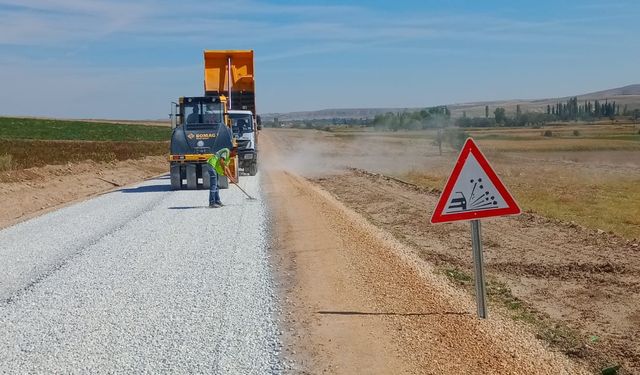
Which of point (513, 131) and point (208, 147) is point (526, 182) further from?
point (513, 131)

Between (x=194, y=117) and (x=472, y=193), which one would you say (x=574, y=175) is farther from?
(x=472, y=193)

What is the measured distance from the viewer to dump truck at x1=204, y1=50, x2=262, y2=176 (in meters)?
32.6

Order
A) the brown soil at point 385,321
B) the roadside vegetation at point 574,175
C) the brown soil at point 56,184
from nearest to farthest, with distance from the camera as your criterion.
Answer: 1. the brown soil at point 385,321
2. the roadside vegetation at point 574,175
3. the brown soil at point 56,184

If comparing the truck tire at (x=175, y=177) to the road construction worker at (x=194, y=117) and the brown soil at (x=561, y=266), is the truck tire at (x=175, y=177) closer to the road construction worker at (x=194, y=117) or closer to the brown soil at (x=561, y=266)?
the road construction worker at (x=194, y=117)

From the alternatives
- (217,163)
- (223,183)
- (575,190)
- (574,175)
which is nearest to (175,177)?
(223,183)

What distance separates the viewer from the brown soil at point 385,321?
660 centimetres

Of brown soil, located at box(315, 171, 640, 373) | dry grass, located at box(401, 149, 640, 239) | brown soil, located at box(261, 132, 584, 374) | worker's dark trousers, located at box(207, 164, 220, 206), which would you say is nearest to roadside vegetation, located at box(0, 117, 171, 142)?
dry grass, located at box(401, 149, 640, 239)

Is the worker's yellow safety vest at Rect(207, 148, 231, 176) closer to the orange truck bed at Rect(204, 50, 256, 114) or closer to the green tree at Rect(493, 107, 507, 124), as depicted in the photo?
the orange truck bed at Rect(204, 50, 256, 114)

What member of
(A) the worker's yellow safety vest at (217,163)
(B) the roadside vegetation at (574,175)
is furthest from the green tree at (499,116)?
(A) the worker's yellow safety vest at (217,163)

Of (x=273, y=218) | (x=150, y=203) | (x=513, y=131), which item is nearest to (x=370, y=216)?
(x=273, y=218)

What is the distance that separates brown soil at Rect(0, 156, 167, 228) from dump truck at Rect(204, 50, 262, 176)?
563 centimetres

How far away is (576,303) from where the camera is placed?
377 inches

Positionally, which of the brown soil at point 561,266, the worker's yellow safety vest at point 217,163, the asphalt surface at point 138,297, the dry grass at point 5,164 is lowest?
the brown soil at point 561,266

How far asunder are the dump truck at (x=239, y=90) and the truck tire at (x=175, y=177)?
6.51m
